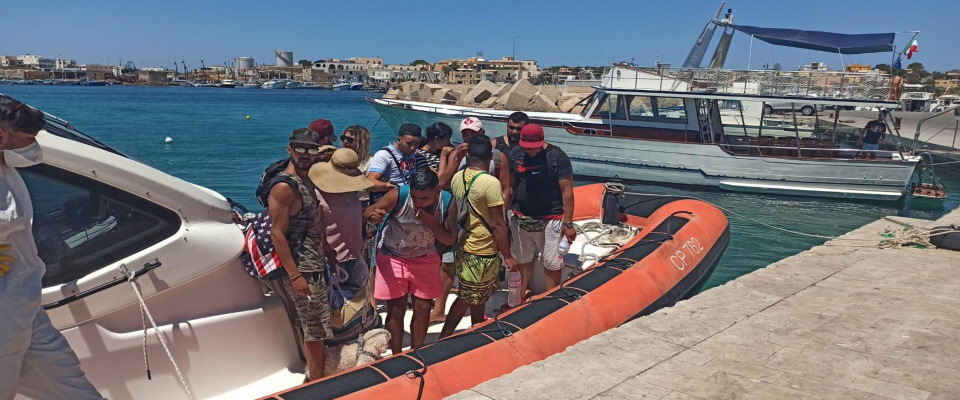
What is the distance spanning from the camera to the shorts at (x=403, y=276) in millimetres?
4102

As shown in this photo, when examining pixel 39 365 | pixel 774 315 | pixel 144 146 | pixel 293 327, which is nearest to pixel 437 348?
pixel 293 327

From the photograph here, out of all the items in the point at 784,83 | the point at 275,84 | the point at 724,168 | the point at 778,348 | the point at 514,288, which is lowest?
the point at 275,84

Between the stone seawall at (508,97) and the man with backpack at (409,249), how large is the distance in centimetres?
2333

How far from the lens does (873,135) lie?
56.5 feet

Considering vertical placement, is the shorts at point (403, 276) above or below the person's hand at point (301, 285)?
below

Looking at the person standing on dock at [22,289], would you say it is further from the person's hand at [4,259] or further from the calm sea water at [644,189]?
the calm sea water at [644,189]

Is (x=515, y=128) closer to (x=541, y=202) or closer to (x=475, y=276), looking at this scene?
(x=541, y=202)

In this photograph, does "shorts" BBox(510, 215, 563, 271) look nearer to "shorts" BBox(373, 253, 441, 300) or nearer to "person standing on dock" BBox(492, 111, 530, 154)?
"person standing on dock" BBox(492, 111, 530, 154)

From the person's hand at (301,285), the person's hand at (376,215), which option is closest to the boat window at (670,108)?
the person's hand at (376,215)

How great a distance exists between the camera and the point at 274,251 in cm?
338

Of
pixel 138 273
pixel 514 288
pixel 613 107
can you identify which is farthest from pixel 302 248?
pixel 613 107

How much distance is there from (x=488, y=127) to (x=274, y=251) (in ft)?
55.4

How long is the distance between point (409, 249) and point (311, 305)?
77 centimetres

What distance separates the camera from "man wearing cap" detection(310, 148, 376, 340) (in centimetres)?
368
